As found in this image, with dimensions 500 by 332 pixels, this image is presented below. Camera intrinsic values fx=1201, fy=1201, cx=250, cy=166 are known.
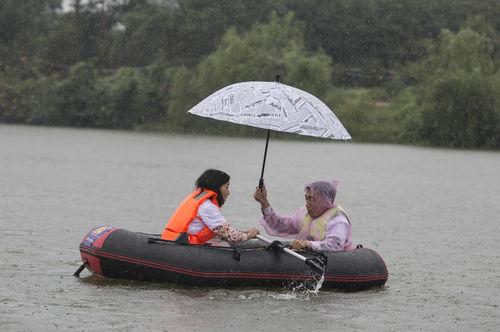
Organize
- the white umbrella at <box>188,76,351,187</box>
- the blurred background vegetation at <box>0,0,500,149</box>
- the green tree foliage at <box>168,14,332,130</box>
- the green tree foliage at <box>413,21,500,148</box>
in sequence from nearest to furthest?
the white umbrella at <box>188,76,351,187</box> < the green tree foliage at <box>413,21,500,148</box> < the blurred background vegetation at <box>0,0,500,149</box> < the green tree foliage at <box>168,14,332,130</box>

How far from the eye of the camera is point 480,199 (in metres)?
29.4

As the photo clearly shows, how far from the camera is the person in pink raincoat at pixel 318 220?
1329 centimetres

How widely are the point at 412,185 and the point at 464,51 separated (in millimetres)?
35453

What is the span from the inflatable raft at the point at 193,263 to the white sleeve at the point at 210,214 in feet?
0.87

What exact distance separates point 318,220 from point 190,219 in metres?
1.54

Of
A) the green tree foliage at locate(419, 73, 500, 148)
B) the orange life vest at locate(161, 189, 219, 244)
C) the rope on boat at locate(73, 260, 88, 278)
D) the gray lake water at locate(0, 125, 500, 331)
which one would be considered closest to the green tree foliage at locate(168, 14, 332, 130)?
the green tree foliage at locate(419, 73, 500, 148)

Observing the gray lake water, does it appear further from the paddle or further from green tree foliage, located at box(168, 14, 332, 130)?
green tree foliage, located at box(168, 14, 332, 130)

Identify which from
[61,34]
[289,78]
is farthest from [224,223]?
[61,34]

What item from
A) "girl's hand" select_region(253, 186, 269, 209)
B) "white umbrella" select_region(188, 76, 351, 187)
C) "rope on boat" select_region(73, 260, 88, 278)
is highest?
"white umbrella" select_region(188, 76, 351, 187)

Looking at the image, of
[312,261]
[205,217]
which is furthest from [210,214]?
[312,261]

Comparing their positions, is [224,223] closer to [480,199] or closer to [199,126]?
[480,199]

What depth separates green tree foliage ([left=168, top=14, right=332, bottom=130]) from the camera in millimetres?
67250

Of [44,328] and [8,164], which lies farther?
[8,164]

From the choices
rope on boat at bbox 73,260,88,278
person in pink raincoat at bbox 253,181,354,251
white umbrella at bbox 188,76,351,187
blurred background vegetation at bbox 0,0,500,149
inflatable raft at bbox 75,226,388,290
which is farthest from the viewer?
blurred background vegetation at bbox 0,0,500,149
